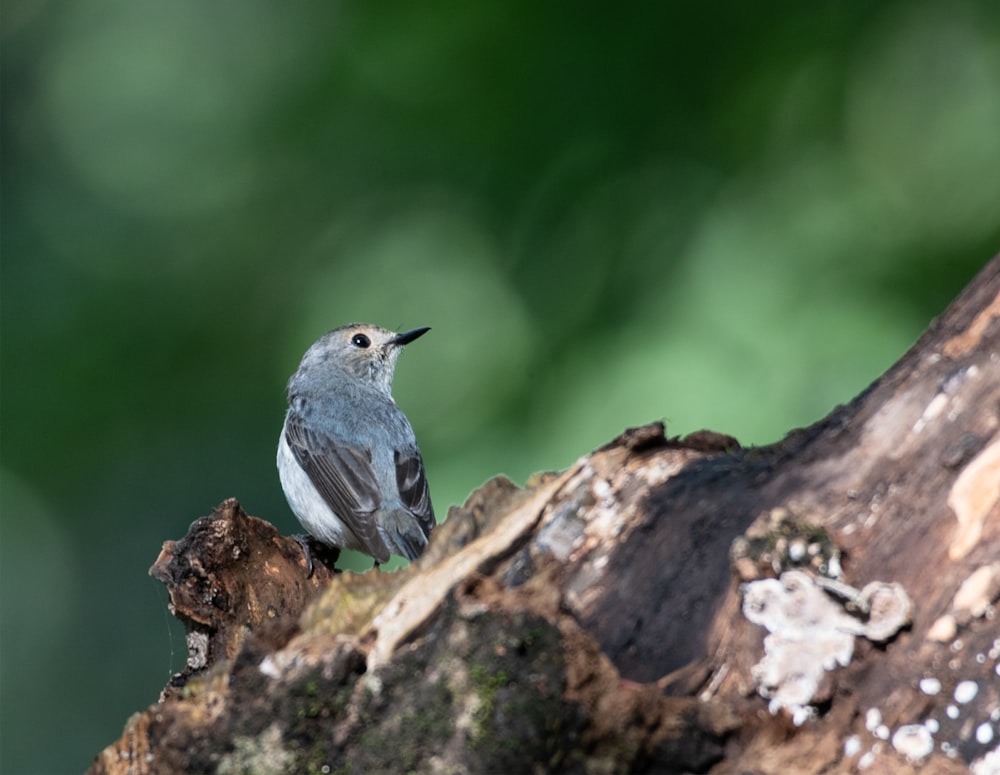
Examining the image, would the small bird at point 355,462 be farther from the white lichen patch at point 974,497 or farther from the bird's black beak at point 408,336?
the white lichen patch at point 974,497

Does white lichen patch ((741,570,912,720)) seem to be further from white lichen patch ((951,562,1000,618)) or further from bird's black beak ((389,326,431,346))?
bird's black beak ((389,326,431,346))

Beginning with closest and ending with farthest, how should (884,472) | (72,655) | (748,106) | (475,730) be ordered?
(475,730) < (884,472) < (748,106) < (72,655)

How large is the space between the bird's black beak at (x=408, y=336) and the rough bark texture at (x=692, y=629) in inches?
123

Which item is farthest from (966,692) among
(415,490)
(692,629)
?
(415,490)

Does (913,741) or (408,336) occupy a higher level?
(408,336)

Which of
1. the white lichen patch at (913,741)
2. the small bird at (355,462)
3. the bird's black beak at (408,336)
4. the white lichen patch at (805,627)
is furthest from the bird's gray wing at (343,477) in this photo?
the white lichen patch at (913,741)

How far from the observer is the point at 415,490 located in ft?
18.3

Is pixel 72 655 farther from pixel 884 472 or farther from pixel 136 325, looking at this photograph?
pixel 884 472

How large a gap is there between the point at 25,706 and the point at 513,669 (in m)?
5.28

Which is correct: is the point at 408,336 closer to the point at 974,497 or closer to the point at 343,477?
the point at 343,477

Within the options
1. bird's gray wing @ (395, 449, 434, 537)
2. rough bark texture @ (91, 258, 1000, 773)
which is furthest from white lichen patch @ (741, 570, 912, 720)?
bird's gray wing @ (395, 449, 434, 537)

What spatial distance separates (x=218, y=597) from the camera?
3.74 metres

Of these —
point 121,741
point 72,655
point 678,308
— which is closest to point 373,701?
point 121,741

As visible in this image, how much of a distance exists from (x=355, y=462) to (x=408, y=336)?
738 millimetres
